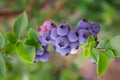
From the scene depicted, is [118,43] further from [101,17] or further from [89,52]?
[101,17]

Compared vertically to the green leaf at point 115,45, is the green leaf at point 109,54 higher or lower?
lower

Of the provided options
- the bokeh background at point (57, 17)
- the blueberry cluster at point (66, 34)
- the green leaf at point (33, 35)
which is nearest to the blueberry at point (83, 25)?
the blueberry cluster at point (66, 34)

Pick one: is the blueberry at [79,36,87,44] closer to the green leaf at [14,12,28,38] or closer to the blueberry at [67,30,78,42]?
the blueberry at [67,30,78,42]

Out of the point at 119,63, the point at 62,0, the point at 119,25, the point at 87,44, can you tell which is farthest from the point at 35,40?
the point at 119,63

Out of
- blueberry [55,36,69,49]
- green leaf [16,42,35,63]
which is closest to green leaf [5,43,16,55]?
green leaf [16,42,35,63]

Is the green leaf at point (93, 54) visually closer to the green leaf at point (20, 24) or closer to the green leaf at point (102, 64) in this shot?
the green leaf at point (102, 64)

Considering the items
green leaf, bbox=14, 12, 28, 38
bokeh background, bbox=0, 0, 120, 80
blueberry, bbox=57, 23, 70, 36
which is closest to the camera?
blueberry, bbox=57, 23, 70, 36
